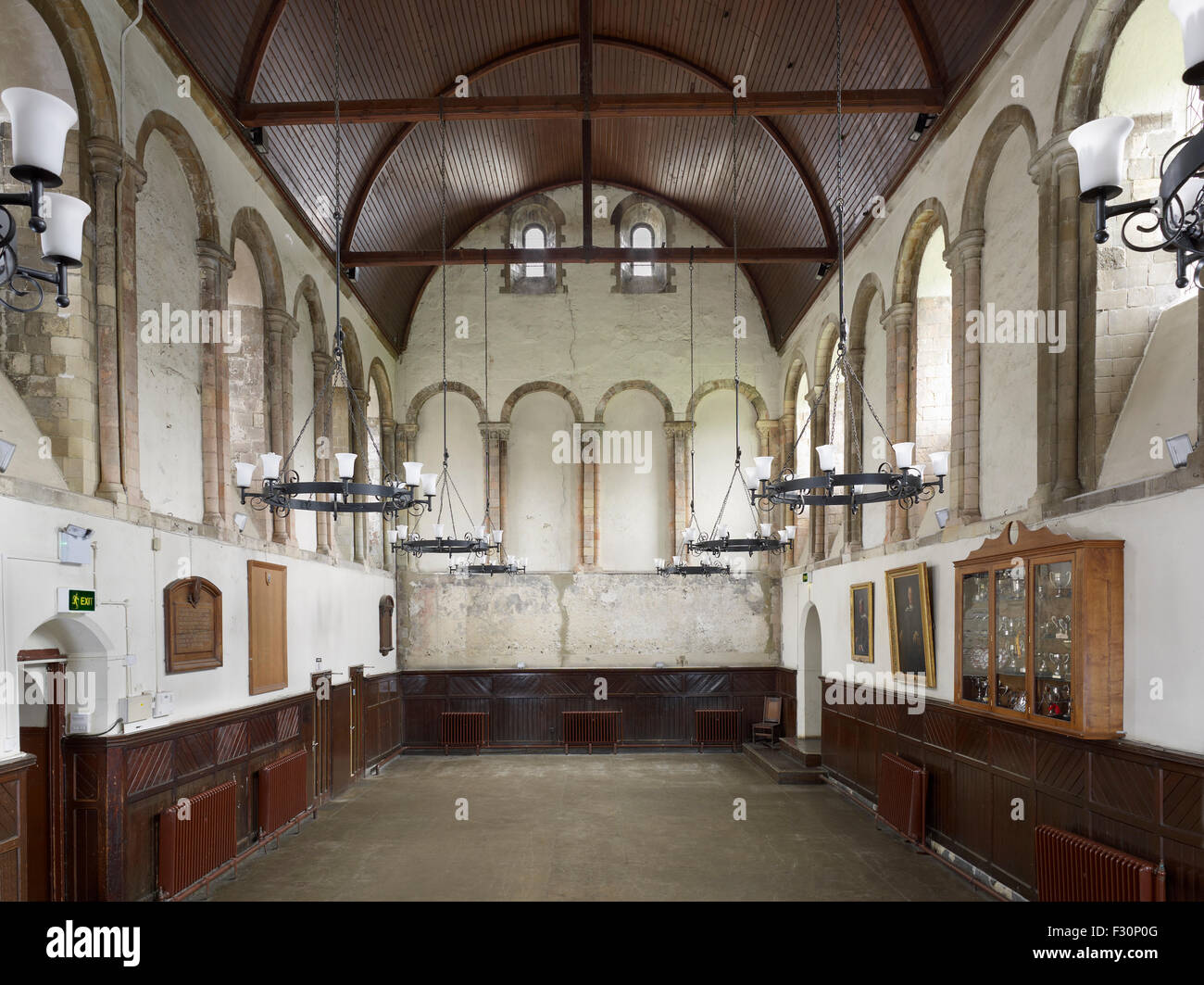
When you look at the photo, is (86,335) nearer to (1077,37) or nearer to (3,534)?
(3,534)

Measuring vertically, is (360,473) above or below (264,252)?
below

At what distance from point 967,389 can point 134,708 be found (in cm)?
808

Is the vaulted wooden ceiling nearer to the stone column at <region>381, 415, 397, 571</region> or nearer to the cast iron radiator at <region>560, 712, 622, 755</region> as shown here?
the stone column at <region>381, 415, 397, 571</region>

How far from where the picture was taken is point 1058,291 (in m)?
7.04

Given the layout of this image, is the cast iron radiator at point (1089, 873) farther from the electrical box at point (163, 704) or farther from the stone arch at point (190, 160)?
the stone arch at point (190, 160)

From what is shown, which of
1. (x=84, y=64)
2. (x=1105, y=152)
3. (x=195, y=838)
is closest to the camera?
(x=1105, y=152)

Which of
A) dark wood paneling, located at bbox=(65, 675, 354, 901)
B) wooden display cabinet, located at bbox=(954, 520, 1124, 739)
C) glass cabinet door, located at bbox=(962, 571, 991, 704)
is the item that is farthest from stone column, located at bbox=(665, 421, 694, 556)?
dark wood paneling, located at bbox=(65, 675, 354, 901)

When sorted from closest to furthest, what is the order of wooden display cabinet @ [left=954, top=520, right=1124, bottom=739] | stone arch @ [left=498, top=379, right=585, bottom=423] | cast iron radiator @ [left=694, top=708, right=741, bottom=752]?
wooden display cabinet @ [left=954, top=520, right=1124, bottom=739] → cast iron radiator @ [left=694, top=708, right=741, bottom=752] → stone arch @ [left=498, top=379, right=585, bottom=423]

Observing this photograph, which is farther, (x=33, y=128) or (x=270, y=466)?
(x=270, y=466)

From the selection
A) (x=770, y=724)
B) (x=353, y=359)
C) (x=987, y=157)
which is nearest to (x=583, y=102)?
(x=987, y=157)

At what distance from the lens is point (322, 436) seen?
1247 cm

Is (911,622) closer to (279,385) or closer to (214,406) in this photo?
(214,406)

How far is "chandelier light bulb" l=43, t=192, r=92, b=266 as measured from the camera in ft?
10.6

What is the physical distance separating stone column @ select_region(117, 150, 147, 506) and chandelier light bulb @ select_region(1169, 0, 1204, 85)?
7.08m
